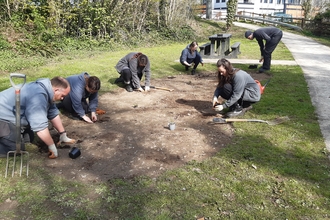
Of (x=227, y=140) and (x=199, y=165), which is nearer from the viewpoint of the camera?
(x=199, y=165)

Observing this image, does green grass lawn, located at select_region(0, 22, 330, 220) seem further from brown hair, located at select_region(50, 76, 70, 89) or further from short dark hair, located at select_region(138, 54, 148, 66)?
short dark hair, located at select_region(138, 54, 148, 66)

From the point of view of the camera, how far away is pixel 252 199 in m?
3.13

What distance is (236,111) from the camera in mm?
5688

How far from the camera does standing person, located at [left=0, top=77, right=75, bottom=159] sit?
11.2 ft

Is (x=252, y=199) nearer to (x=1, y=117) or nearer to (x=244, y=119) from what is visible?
(x=244, y=119)

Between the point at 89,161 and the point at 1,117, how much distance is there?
1.25 metres

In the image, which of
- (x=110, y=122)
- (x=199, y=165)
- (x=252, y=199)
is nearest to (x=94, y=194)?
(x=199, y=165)

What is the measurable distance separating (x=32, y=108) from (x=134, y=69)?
3905 millimetres

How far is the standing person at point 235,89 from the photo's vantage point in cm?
521

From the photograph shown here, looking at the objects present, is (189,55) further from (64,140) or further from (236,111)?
(64,140)

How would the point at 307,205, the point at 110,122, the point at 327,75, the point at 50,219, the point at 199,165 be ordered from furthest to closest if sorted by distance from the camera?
the point at 327,75 < the point at 110,122 < the point at 199,165 < the point at 307,205 < the point at 50,219

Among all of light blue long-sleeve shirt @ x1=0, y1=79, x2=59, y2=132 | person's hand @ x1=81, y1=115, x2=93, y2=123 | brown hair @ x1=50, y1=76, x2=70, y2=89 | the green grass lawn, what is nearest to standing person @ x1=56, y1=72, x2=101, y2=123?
person's hand @ x1=81, y1=115, x2=93, y2=123

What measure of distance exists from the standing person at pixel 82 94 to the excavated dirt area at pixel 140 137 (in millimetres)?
190

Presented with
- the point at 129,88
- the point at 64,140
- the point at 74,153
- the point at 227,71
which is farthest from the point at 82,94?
the point at 227,71
